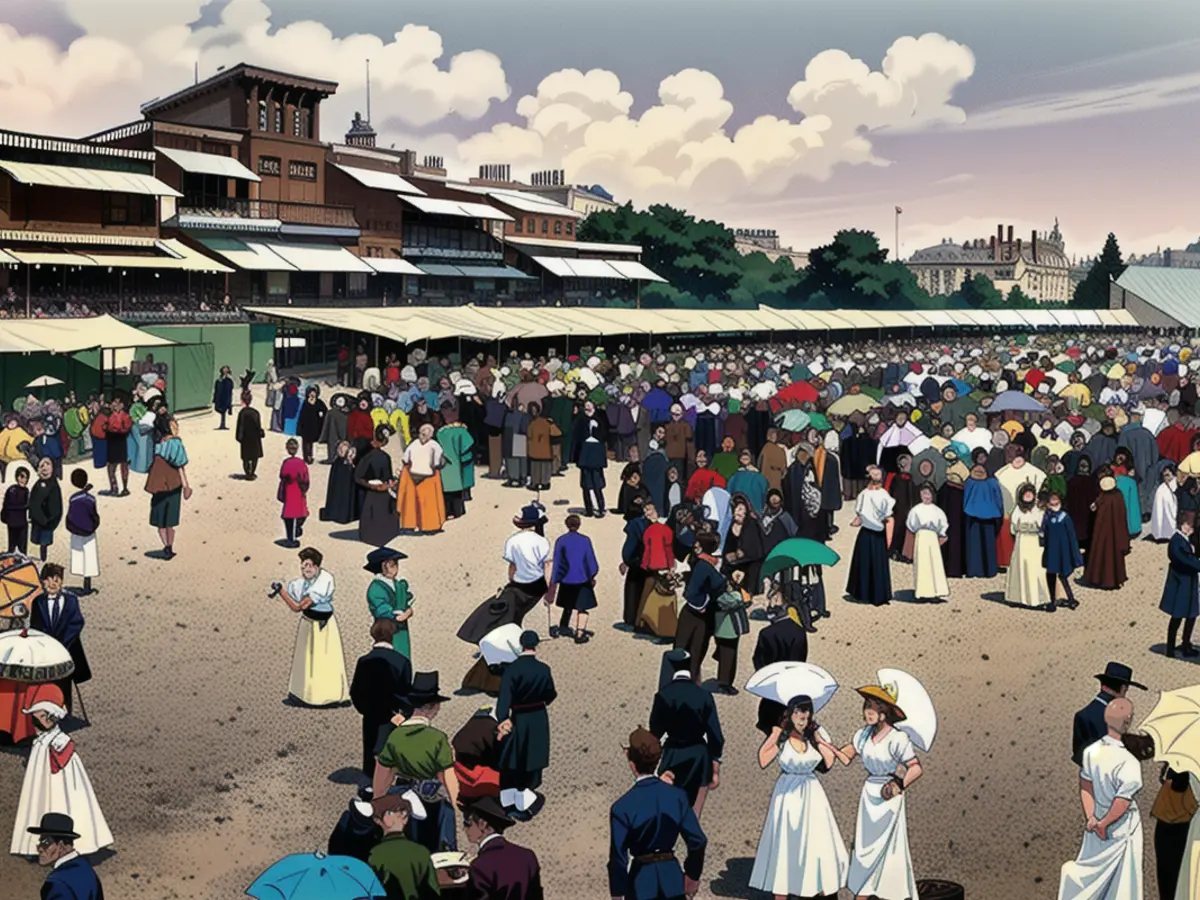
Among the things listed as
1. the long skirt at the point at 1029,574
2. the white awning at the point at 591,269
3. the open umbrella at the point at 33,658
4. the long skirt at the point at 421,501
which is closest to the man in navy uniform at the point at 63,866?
the open umbrella at the point at 33,658

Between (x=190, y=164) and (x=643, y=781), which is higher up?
(x=190, y=164)

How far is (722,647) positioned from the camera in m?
11.4

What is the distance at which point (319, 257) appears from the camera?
44.8 m

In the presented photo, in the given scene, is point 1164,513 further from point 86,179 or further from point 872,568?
point 86,179

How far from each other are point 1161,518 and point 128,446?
48.6 feet

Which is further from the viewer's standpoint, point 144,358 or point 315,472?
point 144,358

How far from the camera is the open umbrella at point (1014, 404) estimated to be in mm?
19516

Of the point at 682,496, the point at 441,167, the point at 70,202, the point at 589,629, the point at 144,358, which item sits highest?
the point at 441,167

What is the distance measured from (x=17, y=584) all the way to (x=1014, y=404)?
14232 mm

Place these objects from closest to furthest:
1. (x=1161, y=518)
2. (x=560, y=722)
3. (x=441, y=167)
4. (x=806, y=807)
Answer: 1. (x=806, y=807)
2. (x=560, y=722)
3. (x=1161, y=518)
4. (x=441, y=167)

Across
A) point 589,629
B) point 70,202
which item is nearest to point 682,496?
point 589,629

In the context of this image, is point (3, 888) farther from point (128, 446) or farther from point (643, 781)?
point (128, 446)

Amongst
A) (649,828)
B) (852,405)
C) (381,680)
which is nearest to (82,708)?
(381,680)

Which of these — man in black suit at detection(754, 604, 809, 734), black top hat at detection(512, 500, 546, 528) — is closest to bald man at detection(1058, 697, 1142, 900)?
man in black suit at detection(754, 604, 809, 734)
